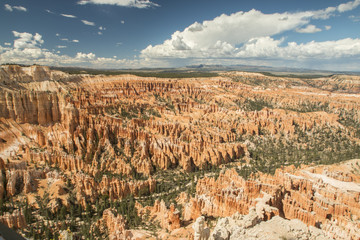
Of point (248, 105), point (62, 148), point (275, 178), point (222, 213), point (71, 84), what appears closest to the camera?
point (222, 213)

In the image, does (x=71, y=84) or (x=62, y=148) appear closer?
(x=62, y=148)

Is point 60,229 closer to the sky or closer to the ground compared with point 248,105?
closer to the ground

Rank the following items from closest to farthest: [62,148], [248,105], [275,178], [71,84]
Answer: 1. [275,178]
2. [62,148]
3. [71,84]
4. [248,105]

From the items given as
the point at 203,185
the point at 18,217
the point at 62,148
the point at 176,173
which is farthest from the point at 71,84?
the point at 203,185

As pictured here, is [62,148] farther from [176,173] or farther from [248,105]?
[248,105]

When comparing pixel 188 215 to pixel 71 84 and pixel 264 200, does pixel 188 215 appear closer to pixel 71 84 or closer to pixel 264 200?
pixel 264 200

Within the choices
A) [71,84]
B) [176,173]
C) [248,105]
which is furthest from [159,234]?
[248,105]

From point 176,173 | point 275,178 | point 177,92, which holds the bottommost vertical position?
point 176,173
